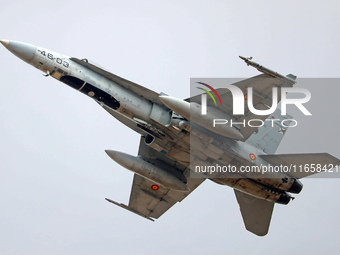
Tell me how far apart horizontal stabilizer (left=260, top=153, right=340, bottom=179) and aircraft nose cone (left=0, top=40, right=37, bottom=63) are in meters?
8.55

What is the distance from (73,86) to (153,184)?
19.9ft

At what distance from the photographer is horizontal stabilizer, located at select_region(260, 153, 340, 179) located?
1917cm

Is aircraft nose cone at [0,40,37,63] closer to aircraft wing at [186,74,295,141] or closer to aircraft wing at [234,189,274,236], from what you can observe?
aircraft wing at [186,74,295,141]

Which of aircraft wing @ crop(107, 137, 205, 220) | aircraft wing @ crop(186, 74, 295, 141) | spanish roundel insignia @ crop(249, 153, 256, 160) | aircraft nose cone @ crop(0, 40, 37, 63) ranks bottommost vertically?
aircraft wing @ crop(107, 137, 205, 220)

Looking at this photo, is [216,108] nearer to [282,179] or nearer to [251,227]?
[282,179]

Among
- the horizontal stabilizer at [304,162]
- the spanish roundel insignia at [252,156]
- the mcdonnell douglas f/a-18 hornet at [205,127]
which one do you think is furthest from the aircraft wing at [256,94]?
the horizontal stabilizer at [304,162]

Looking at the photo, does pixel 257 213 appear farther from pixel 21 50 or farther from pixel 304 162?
pixel 21 50

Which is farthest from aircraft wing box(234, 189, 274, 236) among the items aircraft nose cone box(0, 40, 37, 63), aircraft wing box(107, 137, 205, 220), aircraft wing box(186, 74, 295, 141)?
aircraft nose cone box(0, 40, 37, 63)

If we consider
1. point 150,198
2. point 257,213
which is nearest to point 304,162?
point 257,213

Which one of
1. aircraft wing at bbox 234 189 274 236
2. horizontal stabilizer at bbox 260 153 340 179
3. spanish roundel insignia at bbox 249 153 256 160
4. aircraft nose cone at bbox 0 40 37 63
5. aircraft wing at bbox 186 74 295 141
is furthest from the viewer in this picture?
aircraft wing at bbox 234 189 274 236

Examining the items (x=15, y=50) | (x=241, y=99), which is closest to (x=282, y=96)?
(x=241, y=99)

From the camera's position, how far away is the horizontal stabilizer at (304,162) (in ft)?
62.9

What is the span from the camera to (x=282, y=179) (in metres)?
20.0

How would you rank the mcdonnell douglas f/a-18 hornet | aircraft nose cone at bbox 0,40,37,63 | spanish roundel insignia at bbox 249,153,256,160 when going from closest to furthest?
1. aircraft nose cone at bbox 0,40,37,63
2. the mcdonnell douglas f/a-18 hornet
3. spanish roundel insignia at bbox 249,153,256,160
